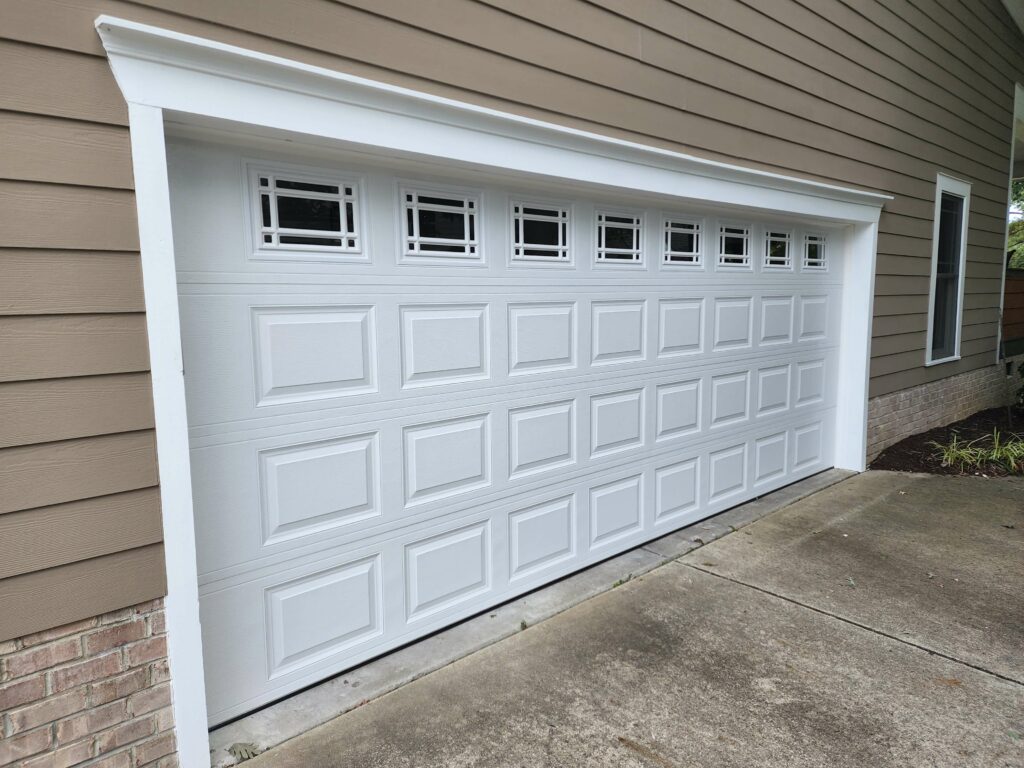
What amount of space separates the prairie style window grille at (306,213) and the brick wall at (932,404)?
16.1ft

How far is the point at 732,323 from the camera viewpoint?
15.1 feet

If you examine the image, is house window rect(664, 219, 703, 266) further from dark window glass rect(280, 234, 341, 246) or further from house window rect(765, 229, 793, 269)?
dark window glass rect(280, 234, 341, 246)

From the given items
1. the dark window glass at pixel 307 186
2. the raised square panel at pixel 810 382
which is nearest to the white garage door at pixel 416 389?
the dark window glass at pixel 307 186

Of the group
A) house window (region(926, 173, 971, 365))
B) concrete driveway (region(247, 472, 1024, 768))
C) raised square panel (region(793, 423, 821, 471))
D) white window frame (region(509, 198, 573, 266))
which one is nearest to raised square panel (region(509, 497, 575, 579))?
concrete driveway (region(247, 472, 1024, 768))

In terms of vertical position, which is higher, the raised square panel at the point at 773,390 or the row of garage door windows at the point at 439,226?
the row of garage door windows at the point at 439,226

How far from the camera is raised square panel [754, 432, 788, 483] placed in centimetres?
502

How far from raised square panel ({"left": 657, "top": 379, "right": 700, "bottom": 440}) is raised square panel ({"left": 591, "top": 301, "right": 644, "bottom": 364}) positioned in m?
0.39

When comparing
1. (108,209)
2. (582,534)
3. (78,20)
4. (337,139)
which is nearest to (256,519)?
(108,209)

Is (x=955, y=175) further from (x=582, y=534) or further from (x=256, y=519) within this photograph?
(x=256, y=519)

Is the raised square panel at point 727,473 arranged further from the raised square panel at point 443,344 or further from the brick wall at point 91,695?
the brick wall at point 91,695

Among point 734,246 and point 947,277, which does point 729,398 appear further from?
point 947,277

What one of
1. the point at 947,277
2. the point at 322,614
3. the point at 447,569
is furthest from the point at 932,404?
the point at 322,614

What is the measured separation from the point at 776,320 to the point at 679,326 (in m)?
1.19

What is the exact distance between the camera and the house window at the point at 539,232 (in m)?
3.28
